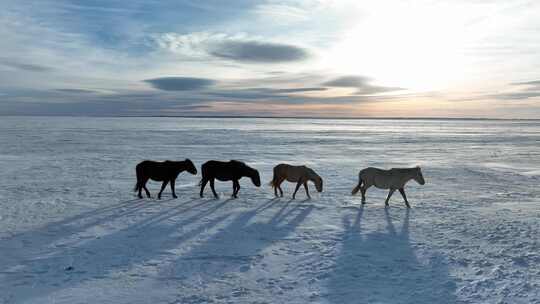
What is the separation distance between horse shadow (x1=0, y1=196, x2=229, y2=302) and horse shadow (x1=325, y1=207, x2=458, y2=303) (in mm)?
3446

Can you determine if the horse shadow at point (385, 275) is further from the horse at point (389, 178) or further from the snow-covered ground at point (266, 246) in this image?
the horse at point (389, 178)

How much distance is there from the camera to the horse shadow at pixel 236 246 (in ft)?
22.4

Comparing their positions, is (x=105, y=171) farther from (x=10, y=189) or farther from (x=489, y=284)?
(x=489, y=284)

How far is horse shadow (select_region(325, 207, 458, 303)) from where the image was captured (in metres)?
5.88

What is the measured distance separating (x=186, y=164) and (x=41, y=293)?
741 centimetres

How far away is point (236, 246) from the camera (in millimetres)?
8117

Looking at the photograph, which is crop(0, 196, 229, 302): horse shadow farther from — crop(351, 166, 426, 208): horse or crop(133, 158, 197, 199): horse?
crop(351, 166, 426, 208): horse

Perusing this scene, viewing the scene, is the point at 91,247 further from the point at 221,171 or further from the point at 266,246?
the point at 221,171

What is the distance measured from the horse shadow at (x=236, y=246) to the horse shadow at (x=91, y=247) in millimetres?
555

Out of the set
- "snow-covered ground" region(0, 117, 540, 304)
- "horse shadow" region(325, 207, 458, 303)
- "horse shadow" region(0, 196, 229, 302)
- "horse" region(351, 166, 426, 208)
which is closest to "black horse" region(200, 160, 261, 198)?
"snow-covered ground" region(0, 117, 540, 304)

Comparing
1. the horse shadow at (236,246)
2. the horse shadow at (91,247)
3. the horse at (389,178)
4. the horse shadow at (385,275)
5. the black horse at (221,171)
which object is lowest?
the horse shadow at (385,275)

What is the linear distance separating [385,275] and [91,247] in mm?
5735

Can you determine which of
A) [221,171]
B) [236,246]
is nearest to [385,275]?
[236,246]

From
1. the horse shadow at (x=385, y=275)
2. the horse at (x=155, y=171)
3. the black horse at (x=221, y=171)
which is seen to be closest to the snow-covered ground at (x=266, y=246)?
the horse shadow at (x=385, y=275)
